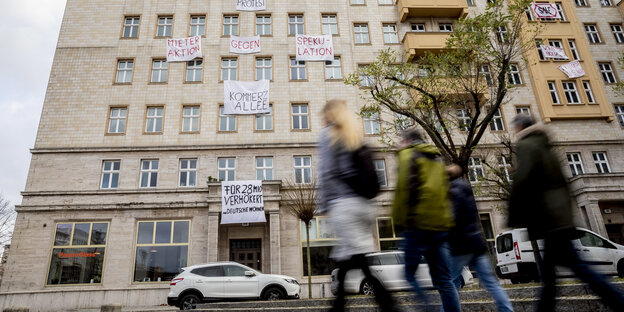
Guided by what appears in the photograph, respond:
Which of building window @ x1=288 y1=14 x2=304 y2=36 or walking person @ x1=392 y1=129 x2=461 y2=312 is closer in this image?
walking person @ x1=392 y1=129 x2=461 y2=312

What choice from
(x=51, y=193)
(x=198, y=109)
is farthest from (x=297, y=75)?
(x=51, y=193)

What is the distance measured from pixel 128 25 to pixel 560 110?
30016 mm

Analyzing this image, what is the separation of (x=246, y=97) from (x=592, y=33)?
86.4 feet

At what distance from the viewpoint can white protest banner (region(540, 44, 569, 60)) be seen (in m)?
26.1

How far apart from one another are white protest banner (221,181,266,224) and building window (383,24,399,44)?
14307mm

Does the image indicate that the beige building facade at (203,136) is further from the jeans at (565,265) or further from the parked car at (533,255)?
the jeans at (565,265)

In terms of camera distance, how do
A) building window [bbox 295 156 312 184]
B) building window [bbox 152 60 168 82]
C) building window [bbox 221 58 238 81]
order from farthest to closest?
building window [bbox 221 58 238 81] → building window [bbox 152 60 168 82] → building window [bbox 295 156 312 184]

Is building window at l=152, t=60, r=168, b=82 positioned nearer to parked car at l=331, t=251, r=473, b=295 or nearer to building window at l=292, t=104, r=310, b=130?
building window at l=292, t=104, r=310, b=130

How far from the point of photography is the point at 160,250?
20.2 metres

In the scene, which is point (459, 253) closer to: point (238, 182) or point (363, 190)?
point (363, 190)

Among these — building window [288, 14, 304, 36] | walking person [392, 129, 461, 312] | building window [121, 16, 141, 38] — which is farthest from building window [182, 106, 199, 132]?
walking person [392, 129, 461, 312]

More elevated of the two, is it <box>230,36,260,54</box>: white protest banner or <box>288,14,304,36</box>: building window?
<box>288,14,304,36</box>: building window

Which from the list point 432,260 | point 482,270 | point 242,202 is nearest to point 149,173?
point 242,202

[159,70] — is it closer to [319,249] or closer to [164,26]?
[164,26]
